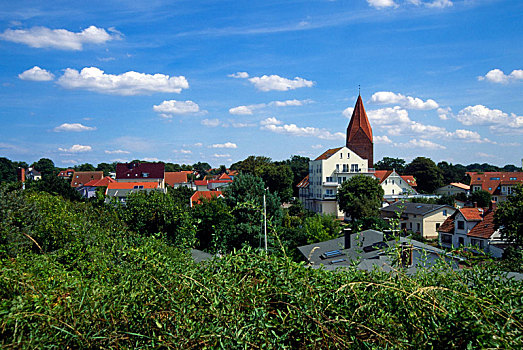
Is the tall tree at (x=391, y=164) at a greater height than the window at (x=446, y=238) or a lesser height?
greater

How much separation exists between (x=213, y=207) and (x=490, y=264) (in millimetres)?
22534

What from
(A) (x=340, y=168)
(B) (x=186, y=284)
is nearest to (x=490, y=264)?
(B) (x=186, y=284)

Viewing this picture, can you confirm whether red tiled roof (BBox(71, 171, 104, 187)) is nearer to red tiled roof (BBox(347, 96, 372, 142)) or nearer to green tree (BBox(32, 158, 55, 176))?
green tree (BBox(32, 158, 55, 176))

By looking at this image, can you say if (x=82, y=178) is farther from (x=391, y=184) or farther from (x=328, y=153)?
(x=391, y=184)

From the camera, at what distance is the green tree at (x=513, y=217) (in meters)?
22.9

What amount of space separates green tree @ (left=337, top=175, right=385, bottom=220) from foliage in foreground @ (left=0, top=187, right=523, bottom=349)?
4117 centimetres

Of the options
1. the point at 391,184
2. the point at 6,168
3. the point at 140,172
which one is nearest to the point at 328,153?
the point at 391,184

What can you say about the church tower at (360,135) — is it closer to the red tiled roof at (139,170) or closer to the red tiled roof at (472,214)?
the red tiled roof at (139,170)

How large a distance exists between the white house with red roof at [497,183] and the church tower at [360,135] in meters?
17.0

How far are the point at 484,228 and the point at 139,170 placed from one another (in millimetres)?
56434

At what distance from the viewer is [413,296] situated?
95.3 inches

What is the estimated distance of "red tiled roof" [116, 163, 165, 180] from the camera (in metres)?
70.9

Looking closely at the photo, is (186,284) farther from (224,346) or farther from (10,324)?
(10,324)

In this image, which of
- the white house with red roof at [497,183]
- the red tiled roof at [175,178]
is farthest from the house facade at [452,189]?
the red tiled roof at [175,178]
